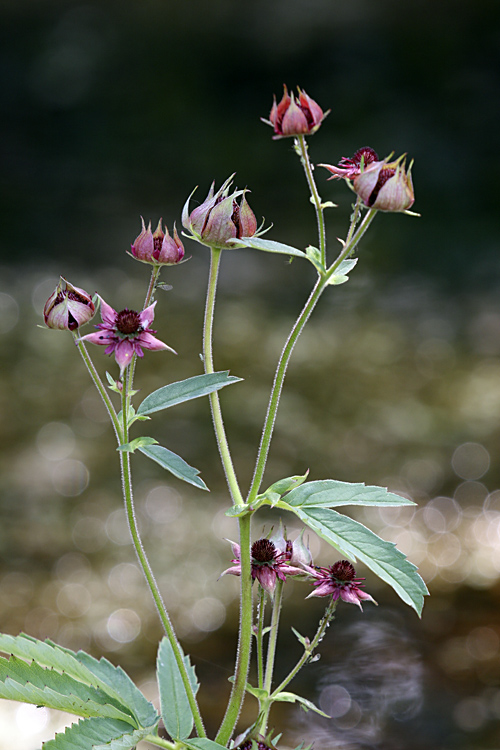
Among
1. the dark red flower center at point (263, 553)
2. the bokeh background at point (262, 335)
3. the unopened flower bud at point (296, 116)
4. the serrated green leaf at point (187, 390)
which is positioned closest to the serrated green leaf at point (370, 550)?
the dark red flower center at point (263, 553)

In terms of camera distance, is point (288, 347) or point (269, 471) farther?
point (269, 471)

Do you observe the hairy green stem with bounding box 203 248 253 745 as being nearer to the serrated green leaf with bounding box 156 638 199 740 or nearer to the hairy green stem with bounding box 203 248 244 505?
the hairy green stem with bounding box 203 248 244 505

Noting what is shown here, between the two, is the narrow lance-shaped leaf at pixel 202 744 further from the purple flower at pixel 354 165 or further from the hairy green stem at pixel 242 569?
the purple flower at pixel 354 165

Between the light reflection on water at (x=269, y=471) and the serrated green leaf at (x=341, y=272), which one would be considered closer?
the serrated green leaf at (x=341, y=272)

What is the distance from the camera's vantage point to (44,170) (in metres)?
9.19

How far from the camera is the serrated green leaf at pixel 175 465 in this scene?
1264 millimetres

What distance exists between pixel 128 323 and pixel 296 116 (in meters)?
0.46

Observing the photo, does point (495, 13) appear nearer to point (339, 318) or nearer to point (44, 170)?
point (339, 318)

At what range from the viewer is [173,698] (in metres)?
1.63

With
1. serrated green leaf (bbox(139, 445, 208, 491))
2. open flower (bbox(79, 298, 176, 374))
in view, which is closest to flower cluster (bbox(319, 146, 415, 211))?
open flower (bbox(79, 298, 176, 374))

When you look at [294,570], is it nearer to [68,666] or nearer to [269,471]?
[68,666]

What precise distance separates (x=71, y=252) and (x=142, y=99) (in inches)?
127

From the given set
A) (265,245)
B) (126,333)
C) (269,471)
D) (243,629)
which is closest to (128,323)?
(126,333)

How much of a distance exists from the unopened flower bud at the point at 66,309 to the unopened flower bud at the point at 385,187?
512 millimetres
